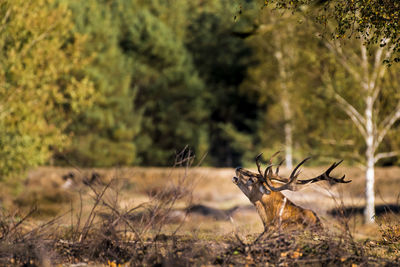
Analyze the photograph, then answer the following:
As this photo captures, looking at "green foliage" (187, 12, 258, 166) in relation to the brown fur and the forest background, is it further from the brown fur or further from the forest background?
the brown fur

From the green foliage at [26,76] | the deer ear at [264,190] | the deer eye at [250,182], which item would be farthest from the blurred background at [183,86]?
the deer ear at [264,190]

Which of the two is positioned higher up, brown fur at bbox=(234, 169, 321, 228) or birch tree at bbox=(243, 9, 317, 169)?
birch tree at bbox=(243, 9, 317, 169)

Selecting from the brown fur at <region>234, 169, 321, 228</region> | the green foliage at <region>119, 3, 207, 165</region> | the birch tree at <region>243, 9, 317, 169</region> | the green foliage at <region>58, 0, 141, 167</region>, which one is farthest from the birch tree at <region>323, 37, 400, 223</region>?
the green foliage at <region>119, 3, 207, 165</region>

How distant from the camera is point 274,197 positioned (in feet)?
31.3

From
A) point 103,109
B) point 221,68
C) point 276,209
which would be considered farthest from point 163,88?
point 276,209

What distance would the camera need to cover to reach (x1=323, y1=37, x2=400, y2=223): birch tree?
20891mm

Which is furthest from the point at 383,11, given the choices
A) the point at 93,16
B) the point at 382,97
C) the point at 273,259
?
the point at 93,16

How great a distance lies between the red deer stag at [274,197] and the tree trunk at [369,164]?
1175 cm

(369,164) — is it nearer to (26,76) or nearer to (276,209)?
(276,209)

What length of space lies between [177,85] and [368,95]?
22.5 metres

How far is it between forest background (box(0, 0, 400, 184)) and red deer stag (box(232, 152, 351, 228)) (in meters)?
1.66

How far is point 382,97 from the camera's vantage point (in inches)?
877

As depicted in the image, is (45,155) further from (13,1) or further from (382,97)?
(382,97)

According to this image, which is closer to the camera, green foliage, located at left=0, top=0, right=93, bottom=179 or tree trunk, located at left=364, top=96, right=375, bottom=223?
green foliage, located at left=0, top=0, right=93, bottom=179
